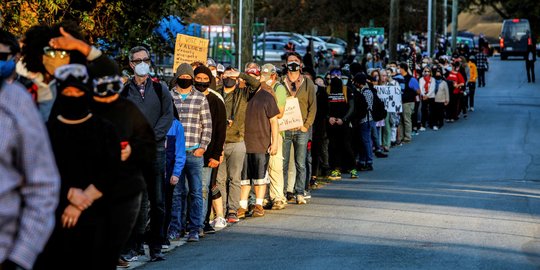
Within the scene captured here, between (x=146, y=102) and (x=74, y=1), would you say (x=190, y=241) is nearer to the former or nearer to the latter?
(x=146, y=102)

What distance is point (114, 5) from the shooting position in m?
16.2

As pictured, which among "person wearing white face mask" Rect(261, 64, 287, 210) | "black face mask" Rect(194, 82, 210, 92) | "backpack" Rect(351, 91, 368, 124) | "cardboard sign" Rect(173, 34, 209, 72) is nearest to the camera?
"black face mask" Rect(194, 82, 210, 92)

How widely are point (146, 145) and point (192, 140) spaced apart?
181 inches

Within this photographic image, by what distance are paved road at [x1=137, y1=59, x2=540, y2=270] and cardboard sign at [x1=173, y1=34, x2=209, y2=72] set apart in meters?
2.27

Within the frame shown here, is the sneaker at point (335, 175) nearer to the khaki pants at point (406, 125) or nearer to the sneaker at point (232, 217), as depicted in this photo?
the sneaker at point (232, 217)

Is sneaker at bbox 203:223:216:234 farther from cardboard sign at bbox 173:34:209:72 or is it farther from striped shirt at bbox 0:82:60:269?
striped shirt at bbox 0:82:60:269

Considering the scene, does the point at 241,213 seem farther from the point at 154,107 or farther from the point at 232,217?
the point at 154,107

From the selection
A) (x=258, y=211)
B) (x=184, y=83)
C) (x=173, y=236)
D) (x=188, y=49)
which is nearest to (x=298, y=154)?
(x=258, y=211)

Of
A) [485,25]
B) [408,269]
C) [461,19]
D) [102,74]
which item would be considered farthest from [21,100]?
[461,19]

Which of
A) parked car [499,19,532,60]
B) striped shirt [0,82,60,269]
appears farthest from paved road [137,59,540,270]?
parked car [499,19,532,60]

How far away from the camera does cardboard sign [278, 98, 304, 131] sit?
16.4 m

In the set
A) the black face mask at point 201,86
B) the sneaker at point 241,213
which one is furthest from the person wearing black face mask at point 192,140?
the sneaker at point 241,213

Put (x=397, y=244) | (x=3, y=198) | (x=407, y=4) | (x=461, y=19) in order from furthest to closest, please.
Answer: (x=461, y=19)
(x=407, y=4)
(x=397, y=244)
(x=3, y=198)

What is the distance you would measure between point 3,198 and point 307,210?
436 inches
